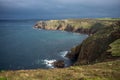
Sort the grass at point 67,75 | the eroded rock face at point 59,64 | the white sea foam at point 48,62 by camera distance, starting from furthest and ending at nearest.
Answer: the white sea foam at point 48,62, the eroded rock face at point 59,64, the grass at point 67,75

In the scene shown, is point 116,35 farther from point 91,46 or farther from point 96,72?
point 96,72

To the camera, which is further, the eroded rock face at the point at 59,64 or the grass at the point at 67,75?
the eroded rock face at the point at 59,64

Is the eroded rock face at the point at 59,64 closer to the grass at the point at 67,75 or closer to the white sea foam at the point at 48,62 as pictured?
the white sea foam at the point at 48,62

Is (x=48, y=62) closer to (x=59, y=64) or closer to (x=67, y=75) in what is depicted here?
(x=59, y=64)

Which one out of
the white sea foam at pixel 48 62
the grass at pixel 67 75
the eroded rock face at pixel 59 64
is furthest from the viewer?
the white sea foam at pixel 48 62

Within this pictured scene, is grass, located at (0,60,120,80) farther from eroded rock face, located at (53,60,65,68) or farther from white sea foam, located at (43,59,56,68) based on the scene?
white sea foam, located at (43,59,56,68)

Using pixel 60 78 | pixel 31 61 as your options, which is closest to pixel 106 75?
pixel 60 78

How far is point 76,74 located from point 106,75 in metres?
3.75

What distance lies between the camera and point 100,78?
27250 millimetres

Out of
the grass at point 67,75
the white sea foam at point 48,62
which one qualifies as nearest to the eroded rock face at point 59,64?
the white sea foam at point 48,62

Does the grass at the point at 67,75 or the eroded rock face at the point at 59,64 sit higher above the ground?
the grass at the point at 67,75

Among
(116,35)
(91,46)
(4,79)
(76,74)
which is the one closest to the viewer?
(4,79)

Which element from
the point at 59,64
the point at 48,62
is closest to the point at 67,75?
the point at 59,64

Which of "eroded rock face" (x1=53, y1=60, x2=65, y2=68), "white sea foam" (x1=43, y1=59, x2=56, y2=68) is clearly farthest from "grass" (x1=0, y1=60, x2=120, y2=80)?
"white sea foam" (x1=43, y1=59, x2=56, y2=68)
